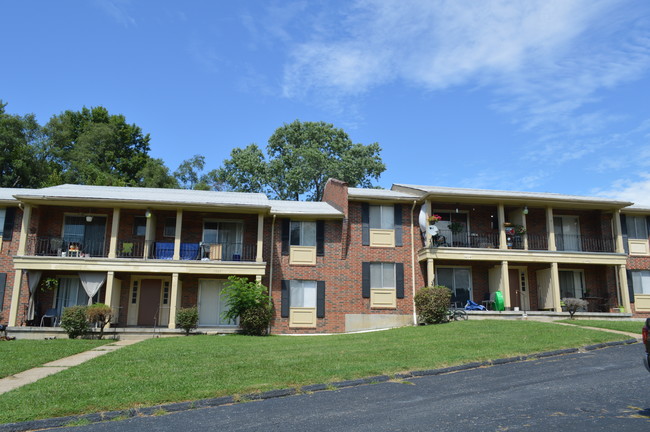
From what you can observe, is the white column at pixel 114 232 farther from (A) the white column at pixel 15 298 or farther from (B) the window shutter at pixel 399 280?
(B) the window shutter at pixel 399 280

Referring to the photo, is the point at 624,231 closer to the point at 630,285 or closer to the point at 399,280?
the point at 630,285

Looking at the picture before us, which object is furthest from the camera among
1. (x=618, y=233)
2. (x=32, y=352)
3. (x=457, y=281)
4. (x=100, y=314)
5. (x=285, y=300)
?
(x=618, y=233)

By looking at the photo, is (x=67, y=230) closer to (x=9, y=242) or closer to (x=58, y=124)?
(x=9, y=242)

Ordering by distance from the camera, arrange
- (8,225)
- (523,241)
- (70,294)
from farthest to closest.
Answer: (523,241), (70,294), (8,225)

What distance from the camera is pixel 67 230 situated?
22000 mm

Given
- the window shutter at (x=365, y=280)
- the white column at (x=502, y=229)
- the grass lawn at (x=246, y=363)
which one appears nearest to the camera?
the grass lawn at (x=246, y=363)

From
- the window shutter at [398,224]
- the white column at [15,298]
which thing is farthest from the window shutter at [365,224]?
Answer: the white column at [15,298]

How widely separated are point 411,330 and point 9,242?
16125 millimetres

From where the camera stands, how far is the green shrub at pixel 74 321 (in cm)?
1838

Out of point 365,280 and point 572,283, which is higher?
point 572,283

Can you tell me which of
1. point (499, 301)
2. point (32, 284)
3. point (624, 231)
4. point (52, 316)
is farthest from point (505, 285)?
point (32, 284)

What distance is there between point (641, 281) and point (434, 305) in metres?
11.2

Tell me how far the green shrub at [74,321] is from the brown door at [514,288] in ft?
57.7

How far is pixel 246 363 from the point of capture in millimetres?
11688
